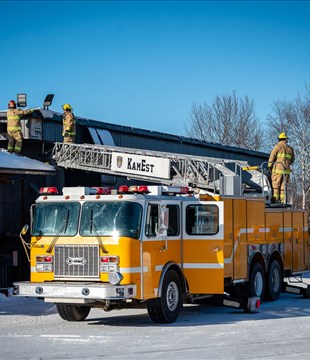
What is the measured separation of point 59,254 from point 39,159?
9.45 meters

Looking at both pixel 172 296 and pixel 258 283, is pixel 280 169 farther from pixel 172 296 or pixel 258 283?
pixel 172 296

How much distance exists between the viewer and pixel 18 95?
71.7 feet

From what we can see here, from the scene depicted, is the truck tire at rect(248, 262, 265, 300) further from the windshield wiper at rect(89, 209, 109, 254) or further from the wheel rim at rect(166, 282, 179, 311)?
the windshield wiper at rect(89, 209, 109, 254)

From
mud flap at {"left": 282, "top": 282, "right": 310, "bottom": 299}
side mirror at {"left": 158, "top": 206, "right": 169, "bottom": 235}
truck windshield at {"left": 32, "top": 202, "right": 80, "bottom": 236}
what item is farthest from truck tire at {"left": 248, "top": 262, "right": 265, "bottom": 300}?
truck windshield at {"left": 32, "top": 202, "right": 80, "bottom": 236}

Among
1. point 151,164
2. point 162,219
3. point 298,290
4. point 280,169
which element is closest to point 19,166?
point 151,164

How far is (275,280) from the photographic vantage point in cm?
1753

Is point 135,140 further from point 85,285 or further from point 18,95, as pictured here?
point 85,285

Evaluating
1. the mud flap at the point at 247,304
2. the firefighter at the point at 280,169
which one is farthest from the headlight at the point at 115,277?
the firefighter at the point at 280,169

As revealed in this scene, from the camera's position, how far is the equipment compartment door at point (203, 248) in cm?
1438

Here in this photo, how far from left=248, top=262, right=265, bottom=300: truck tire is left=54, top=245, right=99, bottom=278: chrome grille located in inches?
173

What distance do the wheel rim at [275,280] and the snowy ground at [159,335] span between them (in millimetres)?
1049

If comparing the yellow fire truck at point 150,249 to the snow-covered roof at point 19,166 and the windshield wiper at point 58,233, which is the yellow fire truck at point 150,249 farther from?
the snow-covered roof at point 19,166

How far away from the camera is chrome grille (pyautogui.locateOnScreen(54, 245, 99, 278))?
1309cm

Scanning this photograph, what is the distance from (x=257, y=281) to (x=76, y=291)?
5.22m
